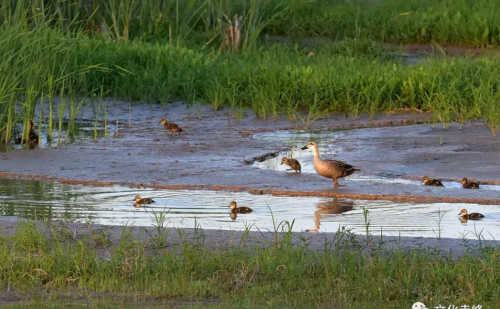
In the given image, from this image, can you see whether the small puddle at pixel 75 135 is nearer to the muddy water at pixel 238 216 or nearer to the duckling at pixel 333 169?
the muddy water at pixel 238 216

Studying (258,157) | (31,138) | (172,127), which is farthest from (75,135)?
(258,157)

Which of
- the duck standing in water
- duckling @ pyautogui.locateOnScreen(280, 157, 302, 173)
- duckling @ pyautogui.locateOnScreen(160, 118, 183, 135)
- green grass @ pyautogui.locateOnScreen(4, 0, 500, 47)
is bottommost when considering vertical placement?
duckling @ pyautogui.locateOnScreen(280, 157, 302, 173)

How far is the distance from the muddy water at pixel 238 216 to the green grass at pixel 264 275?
99cm

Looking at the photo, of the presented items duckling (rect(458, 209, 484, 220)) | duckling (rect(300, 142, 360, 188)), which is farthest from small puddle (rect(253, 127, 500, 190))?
duckling (rect(458, 209, 484, 220))

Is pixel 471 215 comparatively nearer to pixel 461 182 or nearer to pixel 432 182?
pixel 432 182

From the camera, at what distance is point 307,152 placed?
11414mm

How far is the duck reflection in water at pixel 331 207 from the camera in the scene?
8.14 metres

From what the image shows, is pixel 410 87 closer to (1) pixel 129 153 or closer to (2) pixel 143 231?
(1) pixel 129 153

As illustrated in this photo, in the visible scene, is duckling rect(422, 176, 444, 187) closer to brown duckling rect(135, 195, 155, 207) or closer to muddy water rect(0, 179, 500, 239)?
muddy water rect(0, 179, 500, 239)

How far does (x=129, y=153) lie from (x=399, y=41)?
33.3 feet

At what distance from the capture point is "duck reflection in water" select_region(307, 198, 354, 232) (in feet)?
26.7

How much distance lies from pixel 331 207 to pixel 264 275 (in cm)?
261

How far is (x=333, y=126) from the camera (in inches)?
516

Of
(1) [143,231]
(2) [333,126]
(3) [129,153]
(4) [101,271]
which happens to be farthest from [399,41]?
(4) [101,271]
